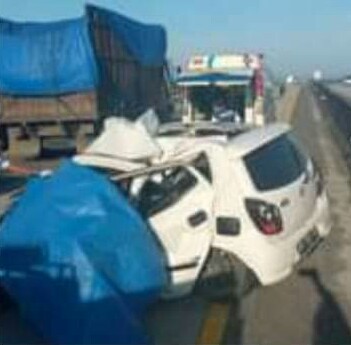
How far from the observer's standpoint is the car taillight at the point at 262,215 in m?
9.09

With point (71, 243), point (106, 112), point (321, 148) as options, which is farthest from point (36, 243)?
point (321, 148)

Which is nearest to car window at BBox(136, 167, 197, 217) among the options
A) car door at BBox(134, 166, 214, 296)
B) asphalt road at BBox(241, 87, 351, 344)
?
car door at BBox(134, 166, 214, 296)

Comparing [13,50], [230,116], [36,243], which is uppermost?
[36,243]

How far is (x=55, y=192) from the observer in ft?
28.8

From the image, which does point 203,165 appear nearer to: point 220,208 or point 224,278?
point 220,208

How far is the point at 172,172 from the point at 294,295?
1.60 meters

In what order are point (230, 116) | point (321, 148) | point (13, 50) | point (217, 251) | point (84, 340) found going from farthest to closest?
point (321, 148) < point (230, 116) < point (13, 50) < point (217, 251) < point (84, 340)

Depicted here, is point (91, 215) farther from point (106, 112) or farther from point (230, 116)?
point (230, 116)

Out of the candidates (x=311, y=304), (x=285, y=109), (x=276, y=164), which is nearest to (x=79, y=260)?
(x=311, y=304)

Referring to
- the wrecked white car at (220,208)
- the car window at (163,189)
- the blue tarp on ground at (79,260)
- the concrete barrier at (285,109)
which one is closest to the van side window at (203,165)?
the wrecked white car at (220,208)

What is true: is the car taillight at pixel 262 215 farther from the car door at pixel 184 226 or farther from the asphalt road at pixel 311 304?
the asphalt road at pixel 311 304

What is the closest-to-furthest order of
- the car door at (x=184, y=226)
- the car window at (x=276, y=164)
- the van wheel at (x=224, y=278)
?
the car door at (x=184, y=226), the van wheel at (x=224, y=278), the car window at (x=276, y=164)

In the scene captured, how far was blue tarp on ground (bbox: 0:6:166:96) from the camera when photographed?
71.9 feet

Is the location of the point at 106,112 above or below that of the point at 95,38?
below
